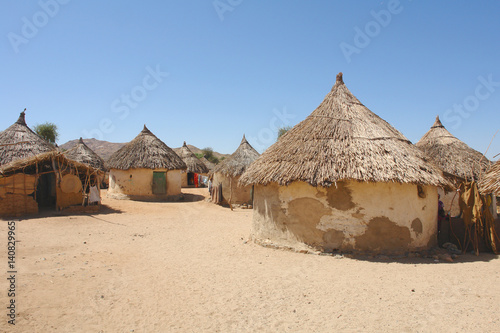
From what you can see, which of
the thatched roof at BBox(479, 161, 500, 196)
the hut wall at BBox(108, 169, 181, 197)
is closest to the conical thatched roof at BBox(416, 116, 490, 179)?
the thatched roof at BBox(479, 161, 500, 196)

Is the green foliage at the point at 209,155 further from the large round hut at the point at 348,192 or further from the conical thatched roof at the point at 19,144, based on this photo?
the large round hut at the point at 348,192

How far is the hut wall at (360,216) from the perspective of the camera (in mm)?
7699

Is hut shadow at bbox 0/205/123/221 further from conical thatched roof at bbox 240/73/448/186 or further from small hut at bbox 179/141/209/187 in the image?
small hut at bbox 179/141/209/187

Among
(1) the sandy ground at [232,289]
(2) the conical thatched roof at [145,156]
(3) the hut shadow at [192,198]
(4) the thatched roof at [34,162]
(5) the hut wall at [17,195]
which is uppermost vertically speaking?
(2) the conical thatched roof at [145,156]

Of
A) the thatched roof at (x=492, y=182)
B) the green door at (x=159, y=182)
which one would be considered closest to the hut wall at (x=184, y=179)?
the green door at (x=159, y=182)

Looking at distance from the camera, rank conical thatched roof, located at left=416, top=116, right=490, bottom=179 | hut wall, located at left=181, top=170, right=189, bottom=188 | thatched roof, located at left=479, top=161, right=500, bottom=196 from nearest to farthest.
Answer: thatched roof, located at left=479, top=161, right=500, bottom=196, conical thatched roof, located at left=416, top=116, right=490, bottom=179, hut wall, located at left=181, top=170, right=189, bottom=188

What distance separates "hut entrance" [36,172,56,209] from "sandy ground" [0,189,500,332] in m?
6.75

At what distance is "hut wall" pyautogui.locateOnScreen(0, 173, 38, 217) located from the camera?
40.3 ft

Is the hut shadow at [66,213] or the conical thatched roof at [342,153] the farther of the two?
the hut shadow at [66,213]

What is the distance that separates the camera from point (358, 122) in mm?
9203

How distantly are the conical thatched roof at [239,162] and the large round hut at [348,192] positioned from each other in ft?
29.3

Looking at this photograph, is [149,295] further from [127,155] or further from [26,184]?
[127,155]

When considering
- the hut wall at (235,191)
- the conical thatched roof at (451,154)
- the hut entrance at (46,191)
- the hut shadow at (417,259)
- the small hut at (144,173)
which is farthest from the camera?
the small hut at (144,173)

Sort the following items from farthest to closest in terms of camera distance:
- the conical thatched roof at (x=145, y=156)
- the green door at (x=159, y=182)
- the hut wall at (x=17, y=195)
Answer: the green door at (x=159, y=182) < the conical thatched roof at (x=145, y=156) < the hut wall at (x=17, y=195)
